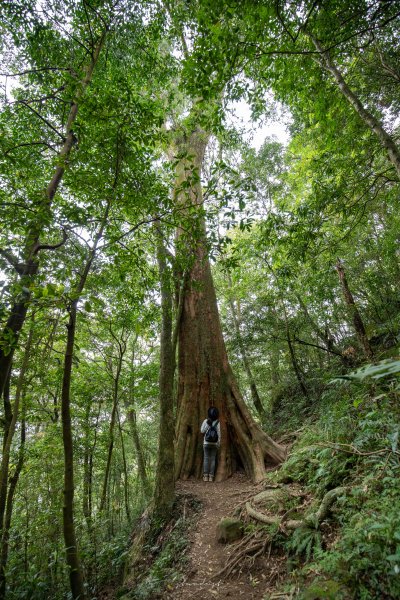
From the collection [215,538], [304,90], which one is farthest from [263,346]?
[304,90]

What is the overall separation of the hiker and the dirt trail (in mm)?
246

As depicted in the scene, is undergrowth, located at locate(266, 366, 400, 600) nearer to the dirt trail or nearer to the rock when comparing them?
the dirt trail

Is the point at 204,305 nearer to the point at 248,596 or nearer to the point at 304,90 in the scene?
the point at 304,90

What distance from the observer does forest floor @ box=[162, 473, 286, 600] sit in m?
2.90

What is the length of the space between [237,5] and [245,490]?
6658 mm

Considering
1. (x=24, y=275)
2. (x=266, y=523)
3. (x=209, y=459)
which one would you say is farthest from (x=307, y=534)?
(x=24, y=275)

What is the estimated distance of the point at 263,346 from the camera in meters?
10.1

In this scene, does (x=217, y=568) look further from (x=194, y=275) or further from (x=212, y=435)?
(x=194, y=275)

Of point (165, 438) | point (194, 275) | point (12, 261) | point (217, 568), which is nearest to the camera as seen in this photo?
point (12, 261)

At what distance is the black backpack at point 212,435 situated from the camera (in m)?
5.93

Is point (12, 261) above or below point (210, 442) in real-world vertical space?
above

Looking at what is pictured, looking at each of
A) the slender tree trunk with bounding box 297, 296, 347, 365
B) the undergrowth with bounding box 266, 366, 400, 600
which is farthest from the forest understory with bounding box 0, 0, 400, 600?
the slender tree trunk with bounding box 297, 296, 347, 365

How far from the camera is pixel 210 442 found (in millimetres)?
5930

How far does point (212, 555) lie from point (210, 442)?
225cm
